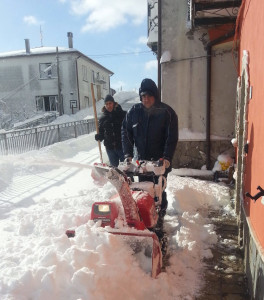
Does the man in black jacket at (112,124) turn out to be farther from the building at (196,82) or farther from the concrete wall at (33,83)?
the concrete wall at (33,83)

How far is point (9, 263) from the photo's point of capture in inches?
107

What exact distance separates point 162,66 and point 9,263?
681 centimetres

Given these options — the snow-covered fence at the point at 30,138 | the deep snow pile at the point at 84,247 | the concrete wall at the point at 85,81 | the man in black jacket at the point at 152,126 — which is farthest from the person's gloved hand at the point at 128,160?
the concrete wall at the point at 85,81

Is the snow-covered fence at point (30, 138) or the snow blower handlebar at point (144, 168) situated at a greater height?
the snow blower handlebar at point (144, 168)

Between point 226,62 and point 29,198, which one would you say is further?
point 226,62

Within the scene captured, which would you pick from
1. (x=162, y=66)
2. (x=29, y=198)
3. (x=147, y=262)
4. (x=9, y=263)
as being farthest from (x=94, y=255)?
(x=162, y=66)

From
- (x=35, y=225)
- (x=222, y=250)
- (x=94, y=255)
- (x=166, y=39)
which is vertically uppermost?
(x=166, y=39)

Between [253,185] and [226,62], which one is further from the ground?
[226,62]

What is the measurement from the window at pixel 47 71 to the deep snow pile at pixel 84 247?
74.4 ft

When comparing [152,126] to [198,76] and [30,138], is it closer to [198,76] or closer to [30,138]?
[198,76]

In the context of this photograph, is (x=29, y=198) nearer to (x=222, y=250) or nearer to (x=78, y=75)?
(x=222, y=250)

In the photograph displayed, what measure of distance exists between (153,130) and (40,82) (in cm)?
2619

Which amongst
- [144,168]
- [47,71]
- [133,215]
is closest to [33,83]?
[47,71]

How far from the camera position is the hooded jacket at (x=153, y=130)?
3.77 metres
